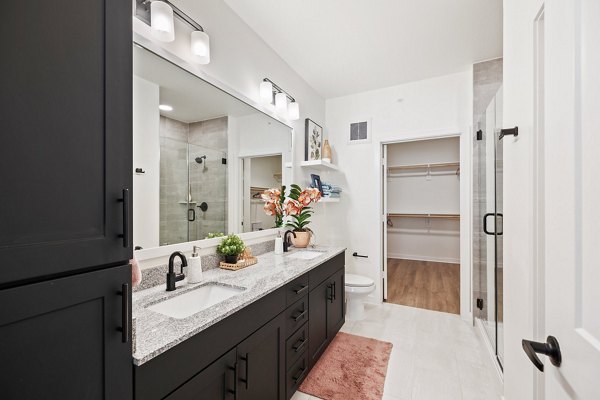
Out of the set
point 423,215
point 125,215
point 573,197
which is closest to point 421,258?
point 423,215

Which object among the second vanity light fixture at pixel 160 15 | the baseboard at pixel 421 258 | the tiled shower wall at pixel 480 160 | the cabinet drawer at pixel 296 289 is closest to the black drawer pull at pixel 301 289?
the cabinet drawer at pixel 296 289

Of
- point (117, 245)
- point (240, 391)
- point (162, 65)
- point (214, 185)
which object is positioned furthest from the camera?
point (214, 185)

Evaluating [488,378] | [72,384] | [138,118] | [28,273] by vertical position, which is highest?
[138,118]

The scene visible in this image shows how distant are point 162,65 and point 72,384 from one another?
4.94ft

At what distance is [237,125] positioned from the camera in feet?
6.82

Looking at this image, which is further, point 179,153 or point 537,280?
point 179,153

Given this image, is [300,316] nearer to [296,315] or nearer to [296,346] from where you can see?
[296,315]

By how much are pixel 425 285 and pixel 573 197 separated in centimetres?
381

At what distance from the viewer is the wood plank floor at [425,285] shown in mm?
3342

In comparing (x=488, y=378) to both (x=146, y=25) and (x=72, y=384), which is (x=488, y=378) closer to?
(x=72, y=384)

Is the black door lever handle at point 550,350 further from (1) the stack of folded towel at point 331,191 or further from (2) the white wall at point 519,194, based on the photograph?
(1) the stack of folded towel at point 331,191

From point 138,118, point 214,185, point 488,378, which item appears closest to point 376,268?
point 488,378

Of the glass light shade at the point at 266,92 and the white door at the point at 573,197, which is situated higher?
the glass light shade at the point at 266,92

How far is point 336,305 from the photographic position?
8.24ft
